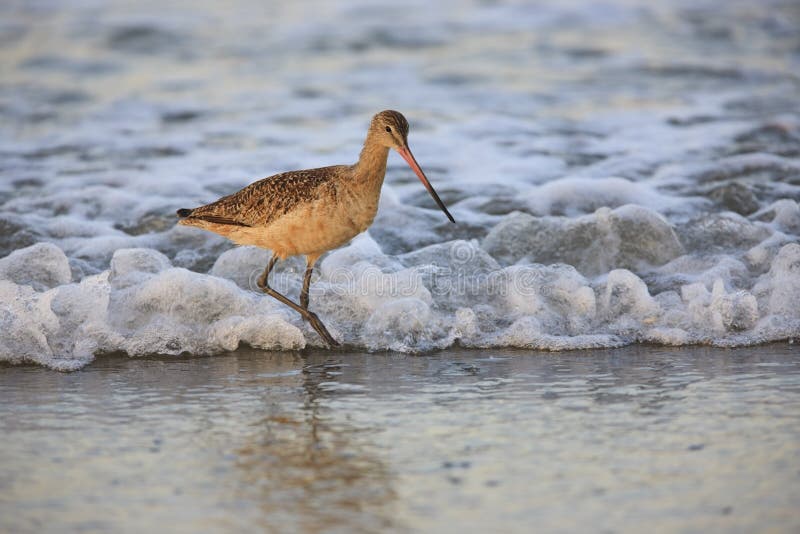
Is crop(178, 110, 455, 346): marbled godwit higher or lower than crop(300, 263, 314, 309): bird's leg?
higher

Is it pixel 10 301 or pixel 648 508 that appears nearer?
pixel 648 508

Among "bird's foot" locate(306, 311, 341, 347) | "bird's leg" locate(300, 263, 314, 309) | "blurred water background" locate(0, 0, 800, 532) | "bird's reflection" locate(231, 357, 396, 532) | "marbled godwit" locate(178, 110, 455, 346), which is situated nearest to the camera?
"bird's reflection" locate(231, 357, 396, 532)

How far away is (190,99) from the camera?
531 inches

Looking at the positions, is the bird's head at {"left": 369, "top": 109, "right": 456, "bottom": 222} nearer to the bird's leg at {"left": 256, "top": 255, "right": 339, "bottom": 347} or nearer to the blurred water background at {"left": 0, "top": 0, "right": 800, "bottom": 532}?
the blurred water background at {"left": 0, "top": 0, "right": 800, "bottom": 532}

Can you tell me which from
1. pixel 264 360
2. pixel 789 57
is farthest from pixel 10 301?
pixel 789 57

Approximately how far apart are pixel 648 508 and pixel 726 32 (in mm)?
14339

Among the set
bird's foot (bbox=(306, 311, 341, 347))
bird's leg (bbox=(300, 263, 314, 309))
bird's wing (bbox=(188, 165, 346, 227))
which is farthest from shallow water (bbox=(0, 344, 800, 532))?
bird's wing (bbox=(188, 165, 346, 227))

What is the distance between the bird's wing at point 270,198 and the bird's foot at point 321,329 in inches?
23.3

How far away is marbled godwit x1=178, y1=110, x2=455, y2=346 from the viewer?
242 inches

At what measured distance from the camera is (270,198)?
6348 mm

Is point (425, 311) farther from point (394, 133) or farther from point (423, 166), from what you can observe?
point (423, 166)

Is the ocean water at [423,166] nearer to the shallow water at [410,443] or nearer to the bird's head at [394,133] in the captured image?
the shallow water at [410,443]

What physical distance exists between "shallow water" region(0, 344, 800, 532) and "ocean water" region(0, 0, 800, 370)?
1.40ft

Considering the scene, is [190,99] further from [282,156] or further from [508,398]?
[508,398]
